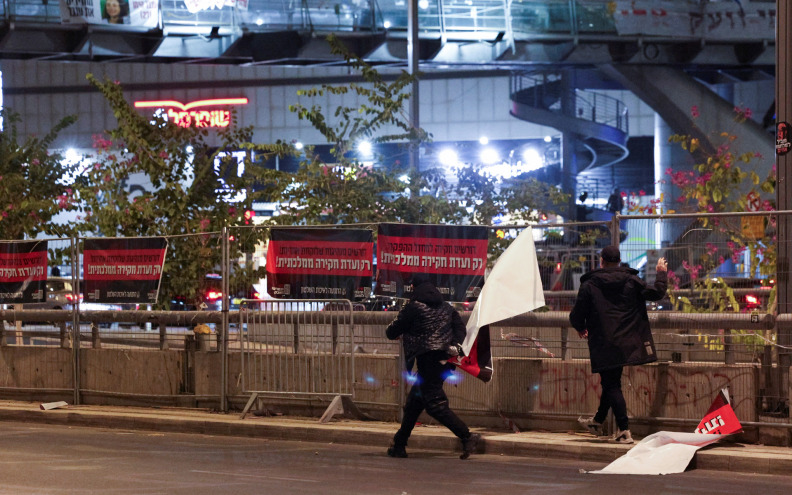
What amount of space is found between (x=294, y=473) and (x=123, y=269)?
5819 millimetres

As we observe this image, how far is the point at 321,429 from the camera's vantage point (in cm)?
1092

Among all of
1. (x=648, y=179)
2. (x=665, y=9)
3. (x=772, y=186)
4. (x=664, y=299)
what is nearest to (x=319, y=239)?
(x=664, y=299)

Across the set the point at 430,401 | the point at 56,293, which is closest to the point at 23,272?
the point at 56,293

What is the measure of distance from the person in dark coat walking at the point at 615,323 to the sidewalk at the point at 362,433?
405mm

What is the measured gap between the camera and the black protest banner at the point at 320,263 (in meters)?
11.6

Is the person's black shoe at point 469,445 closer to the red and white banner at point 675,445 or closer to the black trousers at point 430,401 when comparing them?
the black trousers at point 430,401

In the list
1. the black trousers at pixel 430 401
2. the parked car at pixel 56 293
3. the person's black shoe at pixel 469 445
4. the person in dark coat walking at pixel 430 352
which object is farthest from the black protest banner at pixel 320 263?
the parked car at pixel 56 293

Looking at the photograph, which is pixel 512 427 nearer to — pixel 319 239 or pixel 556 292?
pixel 556 292

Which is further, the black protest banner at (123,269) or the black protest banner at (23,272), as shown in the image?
the black protest banner at (23,272)

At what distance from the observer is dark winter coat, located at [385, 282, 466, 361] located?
372 inches

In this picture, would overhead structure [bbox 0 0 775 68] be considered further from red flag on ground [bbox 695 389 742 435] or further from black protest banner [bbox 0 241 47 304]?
red flag on ground [bbox 695 389 742 435]

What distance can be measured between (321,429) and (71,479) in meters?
3.23

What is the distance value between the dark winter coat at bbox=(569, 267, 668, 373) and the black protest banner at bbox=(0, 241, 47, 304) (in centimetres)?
812

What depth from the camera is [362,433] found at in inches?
416
